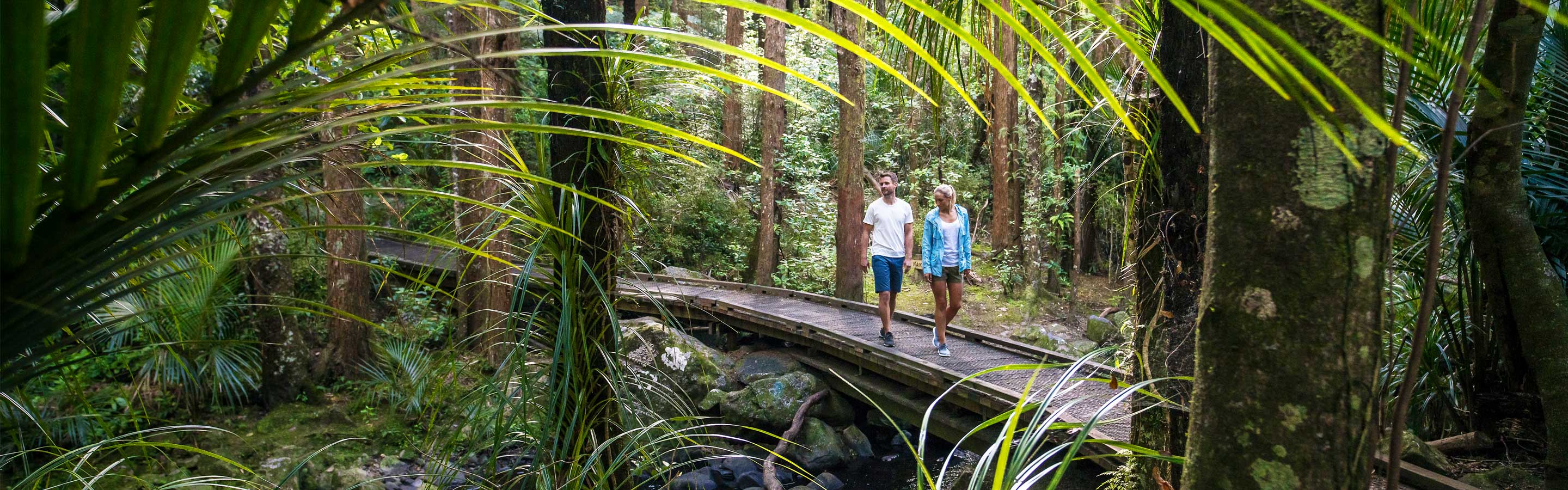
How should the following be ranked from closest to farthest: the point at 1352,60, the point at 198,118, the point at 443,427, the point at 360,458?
the point at 198,118, the point at 1352,60, the point at 443,427, the point at 360,458

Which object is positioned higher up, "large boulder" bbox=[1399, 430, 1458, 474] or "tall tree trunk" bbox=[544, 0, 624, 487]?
"tall tree trunk" bbox=[544, 0, 624, 487]

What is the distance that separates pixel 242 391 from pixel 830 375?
5705 mm

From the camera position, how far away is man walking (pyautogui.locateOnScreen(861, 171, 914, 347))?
6691 millimetres

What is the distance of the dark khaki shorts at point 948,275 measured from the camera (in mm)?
6387

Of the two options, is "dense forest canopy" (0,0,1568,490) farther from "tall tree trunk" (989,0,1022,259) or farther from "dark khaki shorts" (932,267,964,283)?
"tall tree trunk" (989,0,1022,259)

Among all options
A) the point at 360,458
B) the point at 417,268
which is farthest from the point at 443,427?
the point at 417,268

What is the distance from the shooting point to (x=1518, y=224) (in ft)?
10.2

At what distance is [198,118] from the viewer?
0.47 m

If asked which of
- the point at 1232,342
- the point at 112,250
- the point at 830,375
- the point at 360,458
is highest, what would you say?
the point at 112,250

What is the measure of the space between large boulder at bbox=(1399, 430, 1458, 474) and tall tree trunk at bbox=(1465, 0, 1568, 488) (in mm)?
508

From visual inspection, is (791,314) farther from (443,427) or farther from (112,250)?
(112,250)

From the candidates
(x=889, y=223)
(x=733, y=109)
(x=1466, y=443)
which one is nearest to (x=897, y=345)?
(x=889, y=223)

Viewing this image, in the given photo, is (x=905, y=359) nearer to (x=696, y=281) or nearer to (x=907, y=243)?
(x=907, y=243)

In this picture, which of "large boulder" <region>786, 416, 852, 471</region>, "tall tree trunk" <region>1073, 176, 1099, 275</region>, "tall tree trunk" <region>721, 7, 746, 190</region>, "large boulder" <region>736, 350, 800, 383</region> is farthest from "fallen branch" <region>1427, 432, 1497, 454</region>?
"tall tree trunk" <region>1073, 176, 1099, 275</region>
